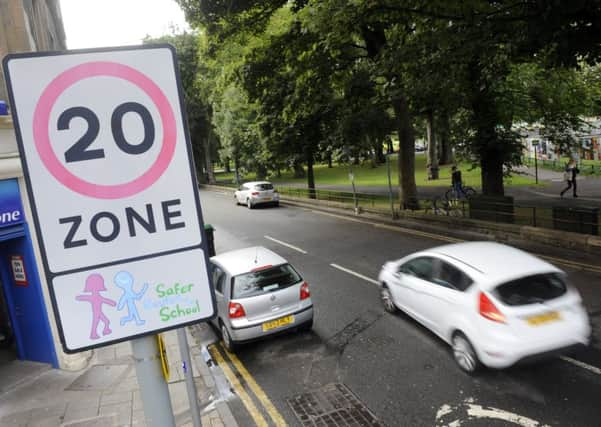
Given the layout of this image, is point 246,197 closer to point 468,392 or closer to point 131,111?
point 468,392

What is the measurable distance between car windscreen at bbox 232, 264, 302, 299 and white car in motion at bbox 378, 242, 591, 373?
8.57 feet

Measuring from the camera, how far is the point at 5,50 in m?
7.50

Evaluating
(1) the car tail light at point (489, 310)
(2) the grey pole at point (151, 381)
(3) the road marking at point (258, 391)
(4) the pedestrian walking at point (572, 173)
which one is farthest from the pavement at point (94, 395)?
(4) the pedestrian walking at point (572, 173)

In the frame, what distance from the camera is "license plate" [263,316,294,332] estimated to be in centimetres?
817

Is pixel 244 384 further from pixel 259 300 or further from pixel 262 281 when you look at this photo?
pixel 262 281

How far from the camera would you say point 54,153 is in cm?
189

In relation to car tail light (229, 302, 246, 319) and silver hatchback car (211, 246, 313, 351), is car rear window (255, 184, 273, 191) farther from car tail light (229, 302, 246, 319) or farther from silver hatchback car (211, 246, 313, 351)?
car tail light (229, 302, 246, 319)

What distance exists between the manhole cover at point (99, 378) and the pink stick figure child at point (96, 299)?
20.6ft

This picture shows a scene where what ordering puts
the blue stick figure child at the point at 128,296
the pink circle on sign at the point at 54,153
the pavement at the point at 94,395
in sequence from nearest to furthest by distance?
1. the pink circle on sign at the point at 54,153
2. the blue stick figure child at the point at 128,296
3. the pavement at the point at 94,395

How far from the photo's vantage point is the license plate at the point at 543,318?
6375mm

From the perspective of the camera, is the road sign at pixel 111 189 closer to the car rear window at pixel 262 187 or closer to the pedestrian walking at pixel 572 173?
the pedestrian walking at pixel 572 173

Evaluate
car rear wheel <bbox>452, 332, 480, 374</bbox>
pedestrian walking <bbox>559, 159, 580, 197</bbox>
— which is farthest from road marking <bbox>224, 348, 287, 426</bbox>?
pedestrian walking <bbox>559, 159, 580, 197</bbox>

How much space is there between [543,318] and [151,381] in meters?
6.02

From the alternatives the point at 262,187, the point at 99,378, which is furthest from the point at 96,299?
the point at 262,187
